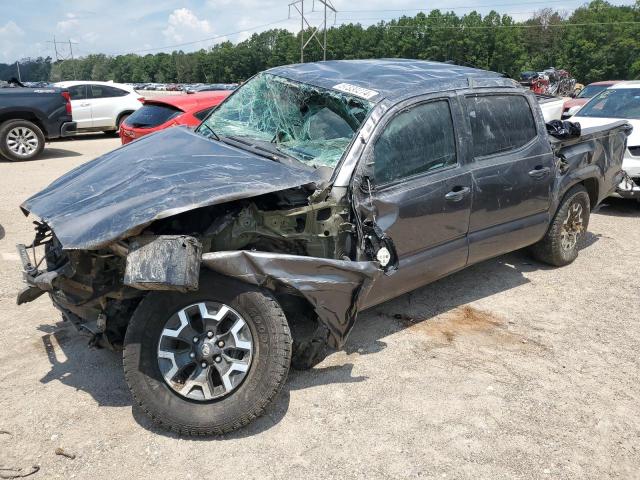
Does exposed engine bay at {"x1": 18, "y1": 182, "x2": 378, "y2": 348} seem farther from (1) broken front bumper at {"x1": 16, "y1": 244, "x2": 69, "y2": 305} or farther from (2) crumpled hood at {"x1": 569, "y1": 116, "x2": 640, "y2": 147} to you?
(2) crumpled hood at {"x1": 569, "y1": 116, "x2": 640, "y2": 147}

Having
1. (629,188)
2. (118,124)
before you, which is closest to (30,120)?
(118,124)

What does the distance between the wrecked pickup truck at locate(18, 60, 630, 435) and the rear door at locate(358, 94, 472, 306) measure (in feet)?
0.04

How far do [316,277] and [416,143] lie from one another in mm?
1356

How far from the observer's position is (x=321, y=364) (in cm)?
370

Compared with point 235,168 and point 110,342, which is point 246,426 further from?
point 235,168

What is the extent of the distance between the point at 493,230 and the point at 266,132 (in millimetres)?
1938

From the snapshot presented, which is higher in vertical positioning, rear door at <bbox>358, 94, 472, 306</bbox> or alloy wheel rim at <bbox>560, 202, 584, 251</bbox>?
rear door at <bbox>358, 94, 472, 306</bbox>

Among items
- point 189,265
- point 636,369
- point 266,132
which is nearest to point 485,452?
point 636,369

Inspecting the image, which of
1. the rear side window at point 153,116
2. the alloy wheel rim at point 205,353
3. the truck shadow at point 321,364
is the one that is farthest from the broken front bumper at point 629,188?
the rear side window at point 153,116

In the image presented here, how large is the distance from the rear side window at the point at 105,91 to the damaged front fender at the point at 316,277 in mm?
13582

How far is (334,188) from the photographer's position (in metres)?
3.39

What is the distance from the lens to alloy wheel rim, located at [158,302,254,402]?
293cm

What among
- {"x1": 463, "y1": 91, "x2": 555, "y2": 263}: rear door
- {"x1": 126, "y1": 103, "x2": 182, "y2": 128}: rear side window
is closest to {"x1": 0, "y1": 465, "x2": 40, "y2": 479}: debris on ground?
{"x1": 463, "y1": 91, "x2": 555, "y2": 263}: rear door

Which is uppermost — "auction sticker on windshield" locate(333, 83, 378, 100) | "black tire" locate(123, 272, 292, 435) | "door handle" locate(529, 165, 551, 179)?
"auction sticker on windshield" locate(333, 83, 378, 100)
